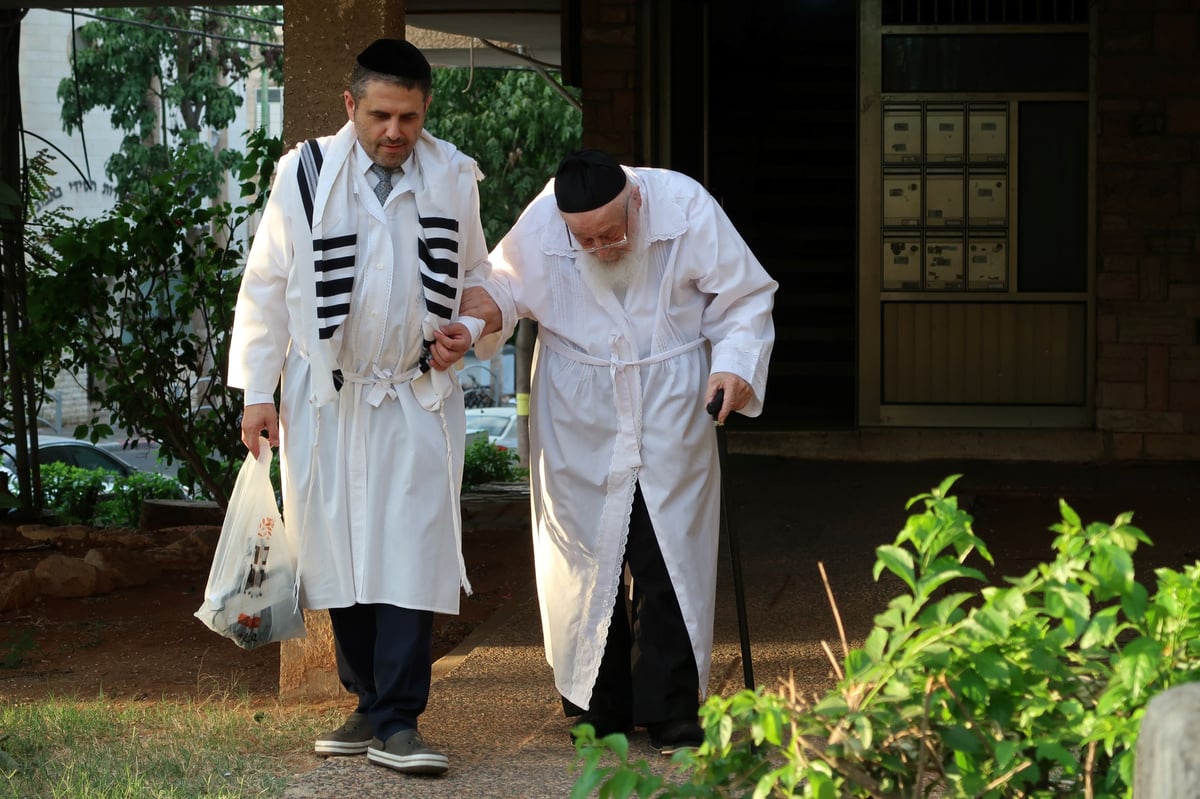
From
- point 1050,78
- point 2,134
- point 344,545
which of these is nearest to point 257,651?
point 344,545

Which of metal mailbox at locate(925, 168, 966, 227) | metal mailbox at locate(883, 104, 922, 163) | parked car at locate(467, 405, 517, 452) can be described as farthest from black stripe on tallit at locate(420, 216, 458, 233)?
parked car at locate(467, 405, 517, 452)

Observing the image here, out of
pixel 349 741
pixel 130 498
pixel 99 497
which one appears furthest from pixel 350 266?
pixel 99 497

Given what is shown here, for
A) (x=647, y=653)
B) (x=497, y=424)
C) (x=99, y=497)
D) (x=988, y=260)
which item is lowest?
(x=497, y=424)

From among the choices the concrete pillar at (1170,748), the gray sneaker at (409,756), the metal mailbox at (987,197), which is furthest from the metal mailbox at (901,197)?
the concrete pillar at (1170,748)

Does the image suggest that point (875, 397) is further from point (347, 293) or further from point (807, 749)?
point (807, 749)

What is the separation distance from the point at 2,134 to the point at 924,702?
8.29m

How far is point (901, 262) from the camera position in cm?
1036

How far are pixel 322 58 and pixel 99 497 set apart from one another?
281 inches

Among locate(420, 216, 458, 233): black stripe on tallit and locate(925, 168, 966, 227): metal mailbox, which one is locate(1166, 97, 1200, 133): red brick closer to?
locate(925, 168, 966, 227): metal mailbox

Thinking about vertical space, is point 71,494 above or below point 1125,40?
below

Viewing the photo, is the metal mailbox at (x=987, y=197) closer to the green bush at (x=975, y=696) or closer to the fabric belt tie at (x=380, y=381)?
the fabric belt tie at (x=380, y=381)

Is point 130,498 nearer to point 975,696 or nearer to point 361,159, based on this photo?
point 361,159

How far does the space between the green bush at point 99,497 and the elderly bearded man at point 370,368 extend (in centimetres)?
635

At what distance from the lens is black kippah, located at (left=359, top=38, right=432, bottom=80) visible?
431 centimetres
